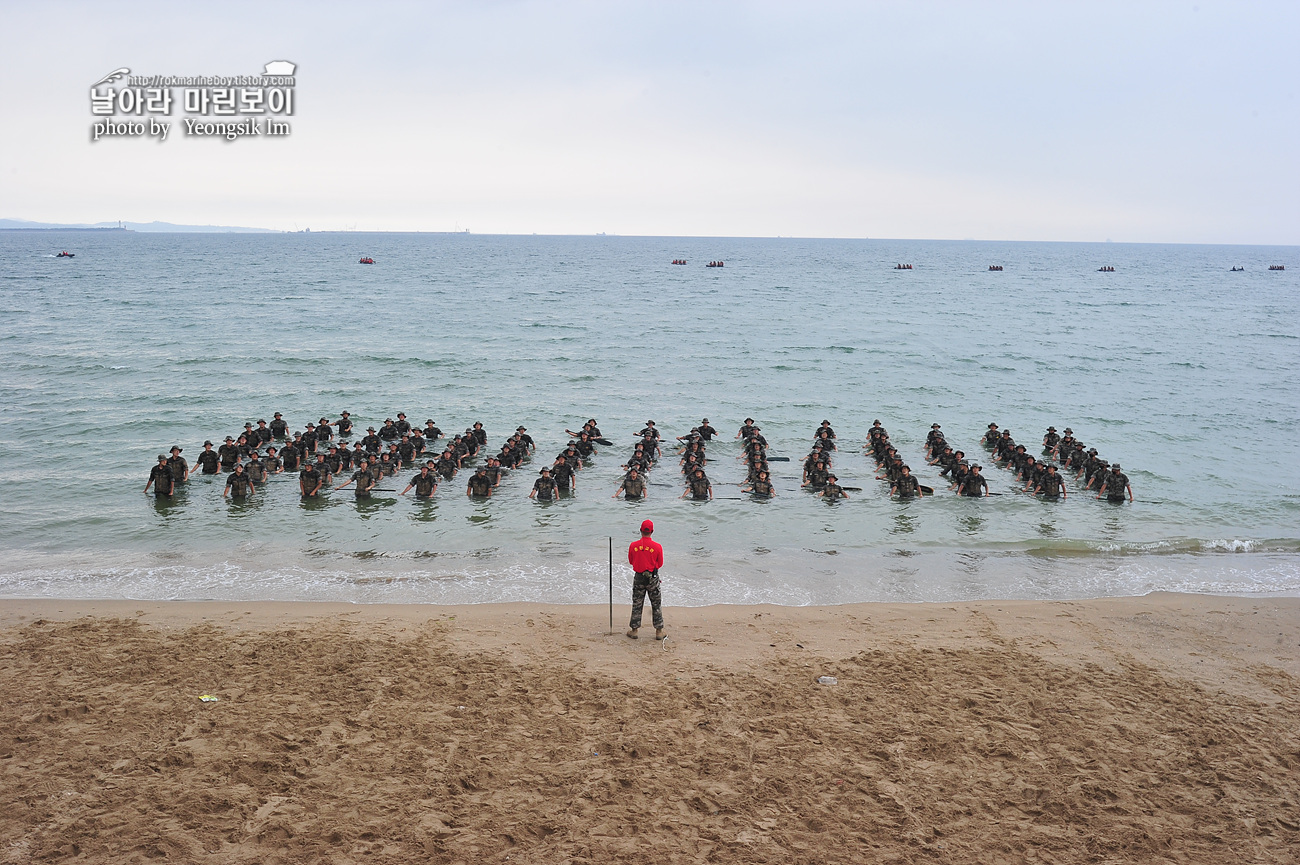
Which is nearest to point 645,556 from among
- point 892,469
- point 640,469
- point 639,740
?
point 639,740

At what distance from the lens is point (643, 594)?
34.3 feet

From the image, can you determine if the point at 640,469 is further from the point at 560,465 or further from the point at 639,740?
the point at 639,740

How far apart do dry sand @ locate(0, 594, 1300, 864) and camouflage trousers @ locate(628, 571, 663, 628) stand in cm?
30

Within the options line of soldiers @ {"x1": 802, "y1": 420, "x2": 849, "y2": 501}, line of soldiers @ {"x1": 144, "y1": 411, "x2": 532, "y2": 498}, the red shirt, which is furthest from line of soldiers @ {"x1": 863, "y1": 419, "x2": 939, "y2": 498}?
the red shirt

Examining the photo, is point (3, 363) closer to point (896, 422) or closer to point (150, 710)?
point (150, 710)

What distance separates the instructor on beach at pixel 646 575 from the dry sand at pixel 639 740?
277 mm

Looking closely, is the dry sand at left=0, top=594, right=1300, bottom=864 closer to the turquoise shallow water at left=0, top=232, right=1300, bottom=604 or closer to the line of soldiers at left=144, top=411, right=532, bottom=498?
the turquoise shallow water at left=0, top=232, right=1300, bottom=604

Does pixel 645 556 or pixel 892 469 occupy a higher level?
pixel 645 556

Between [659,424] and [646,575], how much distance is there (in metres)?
17.1

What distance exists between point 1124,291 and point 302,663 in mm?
100095

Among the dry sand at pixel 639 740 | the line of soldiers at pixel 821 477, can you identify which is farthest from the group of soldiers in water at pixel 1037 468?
the dry sand at pixel 639 740

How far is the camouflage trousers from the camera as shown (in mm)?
10242

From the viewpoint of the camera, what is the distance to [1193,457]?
932 inches

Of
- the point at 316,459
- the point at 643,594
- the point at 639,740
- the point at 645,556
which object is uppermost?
the point at 645,556
